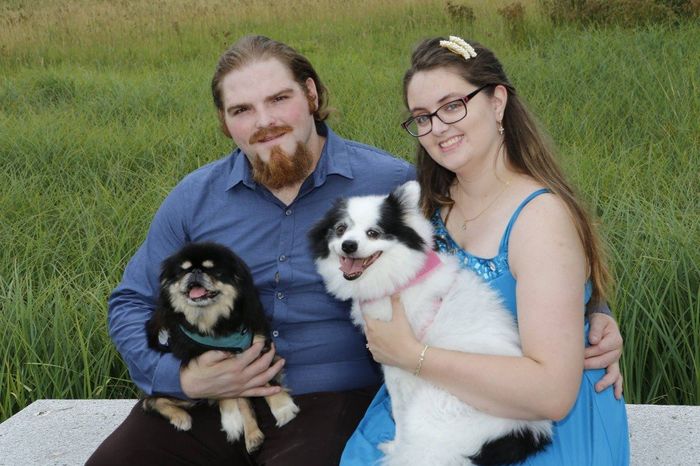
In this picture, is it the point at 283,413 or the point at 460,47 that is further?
the point at 283,413

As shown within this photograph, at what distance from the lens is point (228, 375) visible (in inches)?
91.7

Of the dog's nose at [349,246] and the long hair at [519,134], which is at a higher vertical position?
the long hair at [519,134]

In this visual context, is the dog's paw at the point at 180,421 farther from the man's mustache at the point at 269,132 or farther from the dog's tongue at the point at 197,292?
the man's mustache at the point at 269,132

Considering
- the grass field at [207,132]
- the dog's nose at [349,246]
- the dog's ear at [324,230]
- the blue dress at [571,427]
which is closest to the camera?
the blue dress at [571,427]

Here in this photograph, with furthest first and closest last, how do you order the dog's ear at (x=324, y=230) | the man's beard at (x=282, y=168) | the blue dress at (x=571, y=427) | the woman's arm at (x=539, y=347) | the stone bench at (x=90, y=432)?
the man's beard at (x=282, y=168), the stone bench at (x=90, y=432), the dog's ear at (x=324, y=230), the blue dress at (x=571, y=427), the woman's arm at (x=539, y=347)

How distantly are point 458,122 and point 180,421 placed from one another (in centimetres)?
137

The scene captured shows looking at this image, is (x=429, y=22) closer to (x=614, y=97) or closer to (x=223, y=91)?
(x=614, y=97)

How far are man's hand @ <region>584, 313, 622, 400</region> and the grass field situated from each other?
115 centimetres

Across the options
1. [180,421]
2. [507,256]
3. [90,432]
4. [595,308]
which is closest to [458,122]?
[507,256]

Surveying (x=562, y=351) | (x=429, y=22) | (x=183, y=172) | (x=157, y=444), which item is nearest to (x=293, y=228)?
(x=157, y=444)

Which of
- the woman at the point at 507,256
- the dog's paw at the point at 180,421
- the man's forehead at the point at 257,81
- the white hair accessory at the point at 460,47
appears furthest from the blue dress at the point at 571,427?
the man's forehead at the point at 257,81

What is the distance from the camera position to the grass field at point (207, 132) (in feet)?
11.7

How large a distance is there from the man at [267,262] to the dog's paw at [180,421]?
0.9 inches

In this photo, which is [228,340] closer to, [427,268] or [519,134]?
[427,268]
